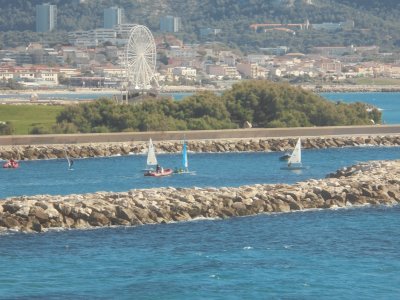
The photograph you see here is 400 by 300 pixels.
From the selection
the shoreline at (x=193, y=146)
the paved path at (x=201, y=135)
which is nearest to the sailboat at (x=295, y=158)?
the shoreline at (x=193, y=146)

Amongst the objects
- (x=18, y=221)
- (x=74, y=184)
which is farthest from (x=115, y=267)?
(x=74, y=184)

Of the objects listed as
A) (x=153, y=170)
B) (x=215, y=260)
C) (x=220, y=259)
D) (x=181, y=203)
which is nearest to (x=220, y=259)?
(x=220, y=259)

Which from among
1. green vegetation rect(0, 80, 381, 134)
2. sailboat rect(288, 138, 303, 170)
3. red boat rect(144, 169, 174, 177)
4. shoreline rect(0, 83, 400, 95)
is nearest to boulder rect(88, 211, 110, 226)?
red boat rect(144, 169, 174, 177)

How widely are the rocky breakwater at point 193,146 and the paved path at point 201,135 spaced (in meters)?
0.94

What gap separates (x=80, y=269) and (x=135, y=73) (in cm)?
6952

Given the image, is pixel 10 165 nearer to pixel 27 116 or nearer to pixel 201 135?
pixel 201 135

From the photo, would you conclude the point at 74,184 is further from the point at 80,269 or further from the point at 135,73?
the point at 135,73

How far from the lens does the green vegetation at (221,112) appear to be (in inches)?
2454

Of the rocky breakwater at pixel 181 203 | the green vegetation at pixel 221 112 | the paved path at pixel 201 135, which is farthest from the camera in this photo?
the green vegetation at pixel 221 112

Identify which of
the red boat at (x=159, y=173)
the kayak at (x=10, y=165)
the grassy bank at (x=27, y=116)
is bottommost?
the grassy bank at (x=27, y=116)

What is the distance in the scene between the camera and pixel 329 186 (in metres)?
35.7

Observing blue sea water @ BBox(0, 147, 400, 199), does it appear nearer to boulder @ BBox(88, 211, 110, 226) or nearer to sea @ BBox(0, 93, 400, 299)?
boulder @ BBox(88, 211, 110, 226)

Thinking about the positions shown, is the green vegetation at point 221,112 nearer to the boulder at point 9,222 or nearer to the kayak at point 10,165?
the kayak at point 10,165

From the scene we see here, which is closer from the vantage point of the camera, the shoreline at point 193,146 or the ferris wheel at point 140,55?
the shoreline at point 193,146
